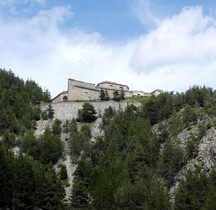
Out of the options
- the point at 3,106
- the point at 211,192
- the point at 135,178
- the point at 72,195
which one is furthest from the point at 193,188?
the point at 3,106

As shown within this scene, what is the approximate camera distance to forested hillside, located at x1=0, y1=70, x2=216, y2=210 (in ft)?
228

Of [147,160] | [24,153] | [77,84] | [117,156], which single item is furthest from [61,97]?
[147,160]

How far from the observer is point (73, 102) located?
119625 mm

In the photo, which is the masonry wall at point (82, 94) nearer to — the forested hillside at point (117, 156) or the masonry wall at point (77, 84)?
the masonry wall at point (77, 84)

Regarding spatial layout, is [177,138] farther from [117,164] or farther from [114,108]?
[114,108]

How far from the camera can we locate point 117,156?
89188mm

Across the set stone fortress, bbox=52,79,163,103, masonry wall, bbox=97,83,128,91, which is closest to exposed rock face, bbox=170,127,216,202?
stone fortress, bbox=52,79,163,103

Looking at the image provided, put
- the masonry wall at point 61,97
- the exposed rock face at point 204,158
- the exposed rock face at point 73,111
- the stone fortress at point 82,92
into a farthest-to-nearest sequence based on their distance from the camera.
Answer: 1. the masonry wall at point 61,97
2. the stone fortress at point 82,92
3. the exposed rock face at point 73,111
4. the exposed rock face at point 204,158

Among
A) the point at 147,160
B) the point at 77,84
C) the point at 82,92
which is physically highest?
the point at 77,84

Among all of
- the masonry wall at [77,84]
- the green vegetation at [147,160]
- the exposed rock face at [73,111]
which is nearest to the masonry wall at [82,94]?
the masonry wall at [77,84]

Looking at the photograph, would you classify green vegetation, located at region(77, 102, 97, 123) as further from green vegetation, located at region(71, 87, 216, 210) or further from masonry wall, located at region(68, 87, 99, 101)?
masonry wall, located at region(68, 87, 99, 101)

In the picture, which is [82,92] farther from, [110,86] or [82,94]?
[110,86]

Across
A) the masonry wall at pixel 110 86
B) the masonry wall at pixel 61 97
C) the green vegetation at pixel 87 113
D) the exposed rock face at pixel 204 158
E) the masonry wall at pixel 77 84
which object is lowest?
the exposed rock face at pixel 204 158

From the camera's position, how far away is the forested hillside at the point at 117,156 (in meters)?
69.4
